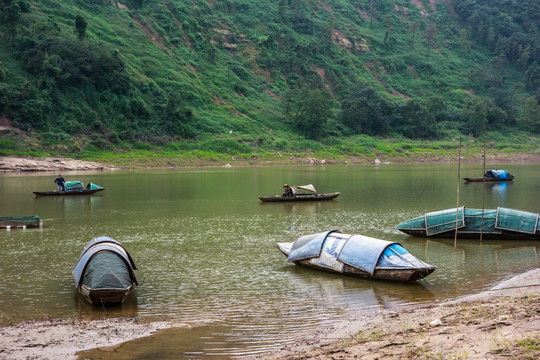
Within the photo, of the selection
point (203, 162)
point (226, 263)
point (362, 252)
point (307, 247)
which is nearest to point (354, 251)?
point (362, 252)

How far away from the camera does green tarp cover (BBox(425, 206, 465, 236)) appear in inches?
981

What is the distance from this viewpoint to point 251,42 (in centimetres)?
14212

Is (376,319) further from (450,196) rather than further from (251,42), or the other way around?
(251,42)

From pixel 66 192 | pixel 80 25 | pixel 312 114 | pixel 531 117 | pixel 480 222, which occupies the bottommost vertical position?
pixel 66 192

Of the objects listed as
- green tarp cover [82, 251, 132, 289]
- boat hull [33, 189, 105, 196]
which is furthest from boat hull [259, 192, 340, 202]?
green tarp cover [82, 251, 132, 289]

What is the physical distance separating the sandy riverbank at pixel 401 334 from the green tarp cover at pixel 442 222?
9.95 m

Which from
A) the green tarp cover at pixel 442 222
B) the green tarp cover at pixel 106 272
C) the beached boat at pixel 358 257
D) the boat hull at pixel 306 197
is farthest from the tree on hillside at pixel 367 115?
the green tarp cover at pixel 106 272

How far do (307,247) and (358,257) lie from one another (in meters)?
2.40

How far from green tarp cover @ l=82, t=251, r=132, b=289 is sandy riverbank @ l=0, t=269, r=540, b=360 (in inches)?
54.5

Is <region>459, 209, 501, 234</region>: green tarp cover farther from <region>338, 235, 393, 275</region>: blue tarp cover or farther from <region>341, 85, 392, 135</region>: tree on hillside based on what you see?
<region>341, 85, 392, 135</region>: tree on hillside

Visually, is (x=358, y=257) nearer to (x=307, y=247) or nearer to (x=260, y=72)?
(x=307, y=247)

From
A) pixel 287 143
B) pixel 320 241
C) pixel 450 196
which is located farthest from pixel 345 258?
pixel 287 143

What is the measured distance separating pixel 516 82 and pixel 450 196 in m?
144

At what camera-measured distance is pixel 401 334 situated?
A: 10.8 meters
